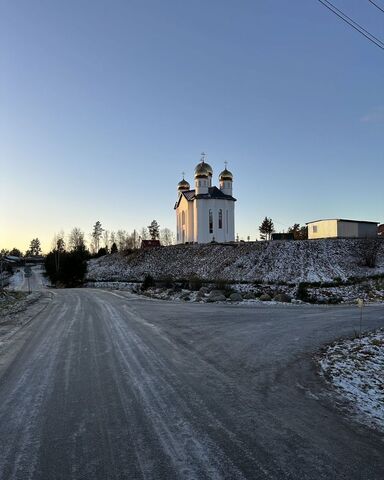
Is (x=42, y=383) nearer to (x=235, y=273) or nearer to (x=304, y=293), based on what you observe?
(x=304, y=293)

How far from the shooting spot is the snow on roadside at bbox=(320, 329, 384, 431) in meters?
6.13

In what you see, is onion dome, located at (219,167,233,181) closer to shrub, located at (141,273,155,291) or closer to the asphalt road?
shrub, located at (141,273,155,291)

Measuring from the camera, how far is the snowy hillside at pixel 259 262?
1524 inches

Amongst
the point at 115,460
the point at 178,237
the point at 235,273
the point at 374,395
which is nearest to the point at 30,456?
the point at 115,460

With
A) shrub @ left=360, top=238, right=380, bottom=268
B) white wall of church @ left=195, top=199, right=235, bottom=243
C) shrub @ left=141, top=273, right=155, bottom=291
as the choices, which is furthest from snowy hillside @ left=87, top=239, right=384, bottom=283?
shrub @ left=141, top=273, right=155, bottom=291

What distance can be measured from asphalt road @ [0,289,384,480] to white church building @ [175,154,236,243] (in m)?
47.8

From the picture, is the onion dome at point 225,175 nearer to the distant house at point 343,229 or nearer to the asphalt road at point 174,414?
the distant house at point 343,229

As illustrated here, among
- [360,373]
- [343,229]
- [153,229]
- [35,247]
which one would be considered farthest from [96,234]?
[360,373]

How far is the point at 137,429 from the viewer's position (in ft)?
16.2

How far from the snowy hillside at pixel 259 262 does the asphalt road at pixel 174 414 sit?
2824 centimetres

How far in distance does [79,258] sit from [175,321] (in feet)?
124

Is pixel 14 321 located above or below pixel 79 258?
below

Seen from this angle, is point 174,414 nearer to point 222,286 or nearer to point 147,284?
point 222,286

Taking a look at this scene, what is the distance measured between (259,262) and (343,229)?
14.6 metres
